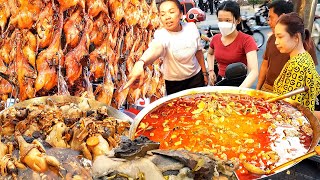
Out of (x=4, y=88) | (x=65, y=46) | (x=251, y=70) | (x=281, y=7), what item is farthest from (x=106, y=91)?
(x=281, y=7)

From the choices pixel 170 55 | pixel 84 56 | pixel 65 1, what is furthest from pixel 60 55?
pixel 170 55

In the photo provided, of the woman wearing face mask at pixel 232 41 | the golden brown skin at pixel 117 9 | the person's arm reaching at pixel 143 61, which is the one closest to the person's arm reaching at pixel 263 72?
the woman wearing face mask at pixel 232 41

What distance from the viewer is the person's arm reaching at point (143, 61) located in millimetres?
2953

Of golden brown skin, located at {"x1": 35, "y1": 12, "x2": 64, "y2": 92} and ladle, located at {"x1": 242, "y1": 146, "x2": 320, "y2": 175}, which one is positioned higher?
golden brown skin, located at {"x1": 35, "y1": 12, "x2": 64, "y2": 92}

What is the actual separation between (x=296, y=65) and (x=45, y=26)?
198cm

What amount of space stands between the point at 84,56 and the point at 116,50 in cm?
40

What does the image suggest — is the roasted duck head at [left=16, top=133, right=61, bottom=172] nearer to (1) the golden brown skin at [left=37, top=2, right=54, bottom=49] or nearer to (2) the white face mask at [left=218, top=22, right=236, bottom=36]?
(1) the golden brown skin at [left=37, top=2, right=54, bottom=49]

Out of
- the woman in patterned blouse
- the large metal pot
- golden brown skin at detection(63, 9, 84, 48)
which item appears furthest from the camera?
golden brown skin at detection(63, 9, 84, 48)

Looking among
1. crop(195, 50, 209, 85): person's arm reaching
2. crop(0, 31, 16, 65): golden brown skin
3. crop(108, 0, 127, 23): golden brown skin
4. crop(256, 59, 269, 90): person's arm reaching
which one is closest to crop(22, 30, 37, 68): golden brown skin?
crop(0, 31, 16, 65): golden brown skin

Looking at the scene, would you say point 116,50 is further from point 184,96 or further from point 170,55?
point 184,96

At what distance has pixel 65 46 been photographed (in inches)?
117

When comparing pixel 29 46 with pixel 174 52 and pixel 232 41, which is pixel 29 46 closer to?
pixel 174 52

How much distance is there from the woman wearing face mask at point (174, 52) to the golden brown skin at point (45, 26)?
744 mm

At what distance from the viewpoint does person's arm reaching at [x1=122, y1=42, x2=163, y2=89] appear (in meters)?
2.95
